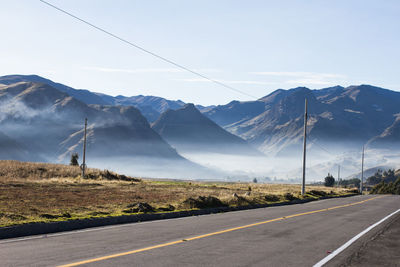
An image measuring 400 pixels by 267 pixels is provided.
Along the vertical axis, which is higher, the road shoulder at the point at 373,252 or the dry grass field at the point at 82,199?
the road shoulder at the point at 373,252

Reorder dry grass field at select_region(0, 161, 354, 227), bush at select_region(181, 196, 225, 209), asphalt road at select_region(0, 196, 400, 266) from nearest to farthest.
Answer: asphalt road at select_region(0, 196, 400, 266) → dry grass field at select_region(0, 161, 354, 227) → bush at select_region(181, 196, 225, 209)

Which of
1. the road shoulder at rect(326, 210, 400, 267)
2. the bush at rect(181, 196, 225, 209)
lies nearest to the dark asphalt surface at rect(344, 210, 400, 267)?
the road shoulder at rect(326, 210, 400, 267)

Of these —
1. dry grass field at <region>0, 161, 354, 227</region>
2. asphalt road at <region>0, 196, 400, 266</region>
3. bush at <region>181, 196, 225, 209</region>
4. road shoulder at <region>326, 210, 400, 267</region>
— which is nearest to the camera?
asphalt road at <region>0, 196, 400, 266</region>

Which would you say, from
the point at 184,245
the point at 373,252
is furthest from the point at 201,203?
the point at 373,252

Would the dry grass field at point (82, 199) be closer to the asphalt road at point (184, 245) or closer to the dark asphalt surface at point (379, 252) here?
the asphalt road at point (184, 245)

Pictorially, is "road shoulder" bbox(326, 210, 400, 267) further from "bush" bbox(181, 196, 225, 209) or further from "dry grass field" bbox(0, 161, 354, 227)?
"bush" bbox(181, 196, 225, 209)

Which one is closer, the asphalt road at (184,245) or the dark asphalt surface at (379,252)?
the asphalt road at (184,245)

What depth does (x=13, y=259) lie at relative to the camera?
30.9ft

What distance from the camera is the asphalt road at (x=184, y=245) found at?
9.52m

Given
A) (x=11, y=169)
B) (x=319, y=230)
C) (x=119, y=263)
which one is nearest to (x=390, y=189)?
(x=11, y=169)

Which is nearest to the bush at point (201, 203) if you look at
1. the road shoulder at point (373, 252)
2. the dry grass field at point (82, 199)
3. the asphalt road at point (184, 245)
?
the dry grass field at point (82, 199)

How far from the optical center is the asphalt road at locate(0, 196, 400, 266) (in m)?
9.52

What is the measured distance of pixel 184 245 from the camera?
1157cm

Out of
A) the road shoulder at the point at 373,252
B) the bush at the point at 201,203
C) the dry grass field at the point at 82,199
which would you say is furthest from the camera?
the bush at the point at 201,203
